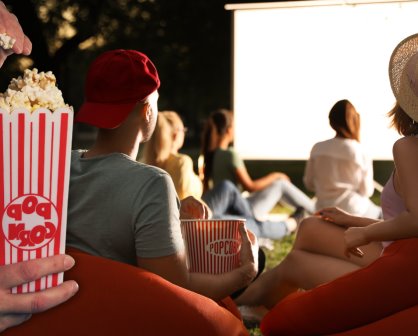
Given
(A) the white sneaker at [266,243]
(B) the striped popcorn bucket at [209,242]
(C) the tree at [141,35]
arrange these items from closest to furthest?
(B) the striped popcorn bucket at [209,242], (A) the white sneaker at [266,243], (C) the tree at [141,35]

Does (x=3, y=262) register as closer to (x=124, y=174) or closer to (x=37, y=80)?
(x=37, y=80)

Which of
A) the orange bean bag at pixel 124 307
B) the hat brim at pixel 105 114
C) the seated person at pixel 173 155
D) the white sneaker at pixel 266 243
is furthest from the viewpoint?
the white sneaker at pixel 266 243

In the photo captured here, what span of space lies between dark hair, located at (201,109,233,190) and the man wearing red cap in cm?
501

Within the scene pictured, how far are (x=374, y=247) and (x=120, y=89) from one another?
1.59 meters

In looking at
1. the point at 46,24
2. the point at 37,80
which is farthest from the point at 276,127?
the point at 46,24

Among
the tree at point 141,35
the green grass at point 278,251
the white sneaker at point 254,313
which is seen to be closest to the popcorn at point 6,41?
the white sneaker at point 254,313

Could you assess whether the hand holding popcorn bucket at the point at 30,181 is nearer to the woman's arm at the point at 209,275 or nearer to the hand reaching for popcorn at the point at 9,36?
the hand reaching for popcorn at the point at 9,36

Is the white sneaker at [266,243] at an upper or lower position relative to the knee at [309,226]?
lower

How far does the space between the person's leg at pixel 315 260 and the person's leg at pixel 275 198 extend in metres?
3.95

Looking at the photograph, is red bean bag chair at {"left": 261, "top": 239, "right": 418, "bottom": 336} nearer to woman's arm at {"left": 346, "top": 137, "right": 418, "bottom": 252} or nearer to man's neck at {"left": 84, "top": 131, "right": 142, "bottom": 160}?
woman's arm at {"left": 346, "top": 137, "right": 418, "bottom": 252}

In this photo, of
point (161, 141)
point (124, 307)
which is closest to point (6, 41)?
point (124, 307)

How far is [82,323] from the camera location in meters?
2.12

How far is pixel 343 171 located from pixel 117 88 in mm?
4165

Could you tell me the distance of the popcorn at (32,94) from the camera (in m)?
1.56
